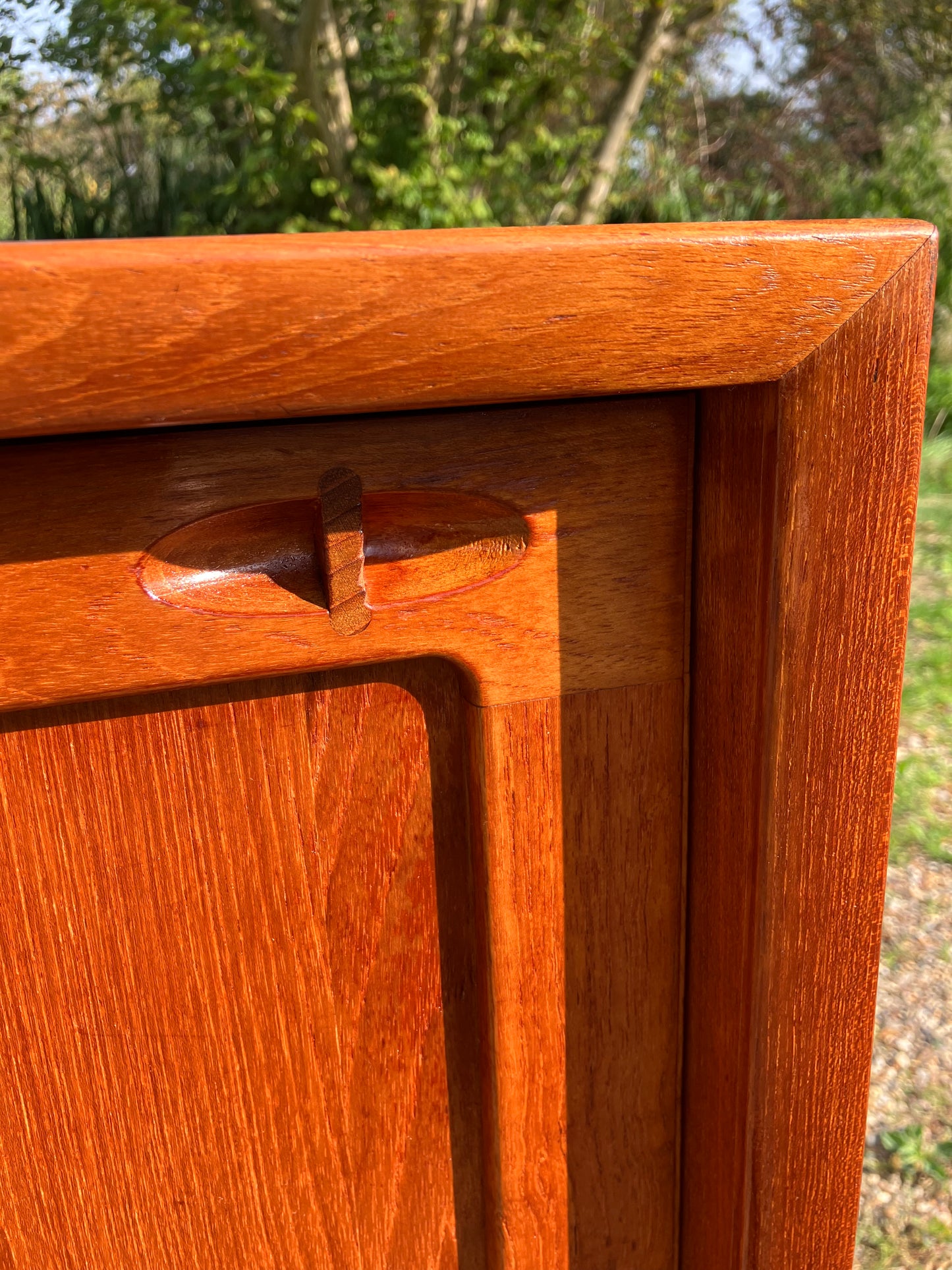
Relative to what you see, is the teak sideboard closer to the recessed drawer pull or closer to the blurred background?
the recessed drawer pull

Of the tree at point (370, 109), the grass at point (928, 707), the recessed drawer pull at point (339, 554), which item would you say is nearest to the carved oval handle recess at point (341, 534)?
the recessed drawer pull at point (339, 554)

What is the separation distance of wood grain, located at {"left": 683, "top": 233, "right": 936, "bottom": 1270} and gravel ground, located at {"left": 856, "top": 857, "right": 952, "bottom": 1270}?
1.06 m

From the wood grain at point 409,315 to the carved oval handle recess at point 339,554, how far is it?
0.26 ft

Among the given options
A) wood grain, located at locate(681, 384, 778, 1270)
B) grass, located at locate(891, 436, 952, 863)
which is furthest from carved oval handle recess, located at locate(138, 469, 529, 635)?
grass, located at locate(891, 436, 952, 863)

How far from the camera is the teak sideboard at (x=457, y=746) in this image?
46cm

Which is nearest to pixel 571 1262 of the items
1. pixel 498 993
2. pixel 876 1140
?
pixel 498 993

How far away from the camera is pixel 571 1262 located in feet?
2.29

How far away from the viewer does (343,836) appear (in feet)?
1.95

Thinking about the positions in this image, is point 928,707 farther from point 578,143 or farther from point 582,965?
point 582,965

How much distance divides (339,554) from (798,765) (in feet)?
0.88

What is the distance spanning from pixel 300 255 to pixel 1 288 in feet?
0.35

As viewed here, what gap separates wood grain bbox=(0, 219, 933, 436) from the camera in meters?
0.39

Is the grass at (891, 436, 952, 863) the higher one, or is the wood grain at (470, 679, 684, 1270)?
the wood grain at (470, 679, 684, 1270)

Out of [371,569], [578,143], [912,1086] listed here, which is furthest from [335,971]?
[578,143]
